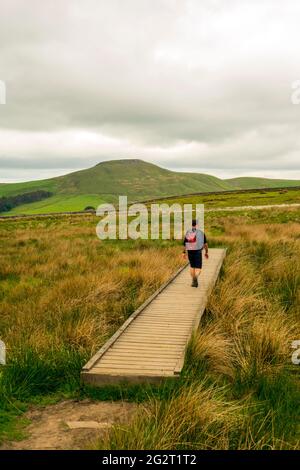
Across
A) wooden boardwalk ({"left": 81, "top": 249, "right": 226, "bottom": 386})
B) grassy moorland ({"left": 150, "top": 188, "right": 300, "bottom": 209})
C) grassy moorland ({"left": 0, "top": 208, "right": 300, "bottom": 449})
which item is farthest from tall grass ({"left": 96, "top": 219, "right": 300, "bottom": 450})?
grassy moorland ({"left": 150, "top": 188, "right": 300, "bottom": 209})

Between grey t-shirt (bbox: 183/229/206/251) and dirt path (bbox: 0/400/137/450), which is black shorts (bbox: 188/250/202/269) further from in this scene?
dirt path (bbox: 0/400/137/450)

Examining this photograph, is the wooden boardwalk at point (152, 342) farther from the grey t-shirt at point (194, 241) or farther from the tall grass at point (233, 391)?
the grey t-shirt at point (194, 241)

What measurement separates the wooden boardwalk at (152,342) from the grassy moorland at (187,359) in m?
0.21

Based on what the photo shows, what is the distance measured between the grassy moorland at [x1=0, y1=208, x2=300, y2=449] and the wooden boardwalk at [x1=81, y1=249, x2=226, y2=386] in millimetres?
212

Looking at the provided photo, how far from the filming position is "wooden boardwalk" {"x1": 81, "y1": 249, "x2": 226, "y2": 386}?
643 cm

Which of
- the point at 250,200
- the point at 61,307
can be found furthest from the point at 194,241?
the point at 250,200

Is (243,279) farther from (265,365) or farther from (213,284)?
(265,365)

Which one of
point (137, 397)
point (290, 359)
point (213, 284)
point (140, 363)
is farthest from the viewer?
point (213, 284)

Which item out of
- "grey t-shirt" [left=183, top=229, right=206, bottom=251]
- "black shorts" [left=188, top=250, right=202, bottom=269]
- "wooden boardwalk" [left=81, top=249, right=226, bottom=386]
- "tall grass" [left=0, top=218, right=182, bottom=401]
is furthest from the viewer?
"black shorts" [left=188, top=250, right=202, bottom=269]

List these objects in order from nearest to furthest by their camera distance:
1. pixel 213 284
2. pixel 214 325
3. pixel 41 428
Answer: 1. pixel 41 428
2. pixel 214 325
3. pixel 213 284

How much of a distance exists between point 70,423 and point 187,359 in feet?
7.72

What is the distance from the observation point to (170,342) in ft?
26.3
